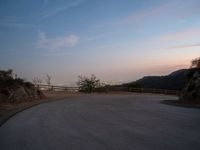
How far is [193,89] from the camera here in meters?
24.7

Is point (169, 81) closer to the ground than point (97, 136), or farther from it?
farther from it

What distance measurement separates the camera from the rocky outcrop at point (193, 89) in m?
23.9

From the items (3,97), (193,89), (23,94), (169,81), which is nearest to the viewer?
(3,97)

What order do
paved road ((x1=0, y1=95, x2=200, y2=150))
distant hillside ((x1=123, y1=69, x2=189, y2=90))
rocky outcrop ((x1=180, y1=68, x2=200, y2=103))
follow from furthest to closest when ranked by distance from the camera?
distant hillside ((x1=123, y1=69, x2=189, y2=90))
rocky outcrop ((x1=180, y1=68, x2=200, y2=103))
paved road ((x1=0, y1=95, x2=200, y2=150))

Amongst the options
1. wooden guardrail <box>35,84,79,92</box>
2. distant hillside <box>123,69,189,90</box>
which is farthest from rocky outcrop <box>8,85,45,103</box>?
distant hillside <box>123,69,189,90</box>

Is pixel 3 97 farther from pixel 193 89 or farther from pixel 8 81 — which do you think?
pixel 193 89

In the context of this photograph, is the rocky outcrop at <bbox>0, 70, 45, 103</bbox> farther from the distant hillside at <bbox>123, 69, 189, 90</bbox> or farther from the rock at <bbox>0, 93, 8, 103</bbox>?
the distant hillside at <bbox>123, 69, 189, 90</bbox>

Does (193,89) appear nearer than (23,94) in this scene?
Yes

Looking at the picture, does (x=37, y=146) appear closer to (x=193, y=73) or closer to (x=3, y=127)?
(x=3, y=127)

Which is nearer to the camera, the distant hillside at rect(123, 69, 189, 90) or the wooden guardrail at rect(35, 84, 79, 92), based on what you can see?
the wooden guardrail at rect(35, 84, 79, 92)

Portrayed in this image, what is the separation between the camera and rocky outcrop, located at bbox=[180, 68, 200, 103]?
78.4 ft

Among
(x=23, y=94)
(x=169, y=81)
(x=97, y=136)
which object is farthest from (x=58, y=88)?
(x=169, y=81)

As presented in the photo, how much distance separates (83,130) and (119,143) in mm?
2467

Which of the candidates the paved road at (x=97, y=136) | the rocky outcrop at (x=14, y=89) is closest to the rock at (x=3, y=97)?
the rocky outcrop at (x=14, y=89)
